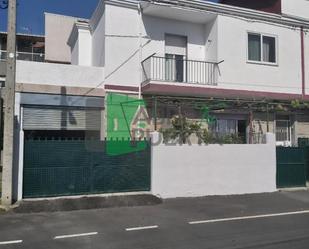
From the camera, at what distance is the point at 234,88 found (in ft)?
54.9

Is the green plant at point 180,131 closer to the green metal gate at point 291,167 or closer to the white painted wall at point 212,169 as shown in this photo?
the white painted wall at point 212,169

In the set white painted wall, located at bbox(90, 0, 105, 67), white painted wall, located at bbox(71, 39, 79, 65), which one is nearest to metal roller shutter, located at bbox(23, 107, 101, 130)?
white painted wall, located at bbox(90, 0, 105, 67)

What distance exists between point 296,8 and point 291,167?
8233 mm

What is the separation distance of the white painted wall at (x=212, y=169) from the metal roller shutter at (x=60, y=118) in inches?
133

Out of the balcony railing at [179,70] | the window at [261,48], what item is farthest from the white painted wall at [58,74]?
the window at [261,48]

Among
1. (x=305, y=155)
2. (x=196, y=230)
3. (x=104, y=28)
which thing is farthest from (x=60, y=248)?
(x=305, y=155)

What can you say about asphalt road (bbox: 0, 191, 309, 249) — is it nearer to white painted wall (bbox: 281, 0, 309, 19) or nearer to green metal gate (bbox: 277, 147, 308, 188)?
green metal gate (bbox: 277, 147, 308, 188)

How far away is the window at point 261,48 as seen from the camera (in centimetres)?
1745

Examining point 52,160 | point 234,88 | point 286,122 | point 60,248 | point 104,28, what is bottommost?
point 60,248

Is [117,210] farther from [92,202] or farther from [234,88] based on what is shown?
[234,88]

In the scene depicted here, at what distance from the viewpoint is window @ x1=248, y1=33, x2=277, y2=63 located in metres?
17.5

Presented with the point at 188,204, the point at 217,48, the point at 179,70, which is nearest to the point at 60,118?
the point at 179,70

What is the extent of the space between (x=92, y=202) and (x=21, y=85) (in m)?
5.27

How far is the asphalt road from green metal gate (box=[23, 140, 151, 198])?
4.53ft
